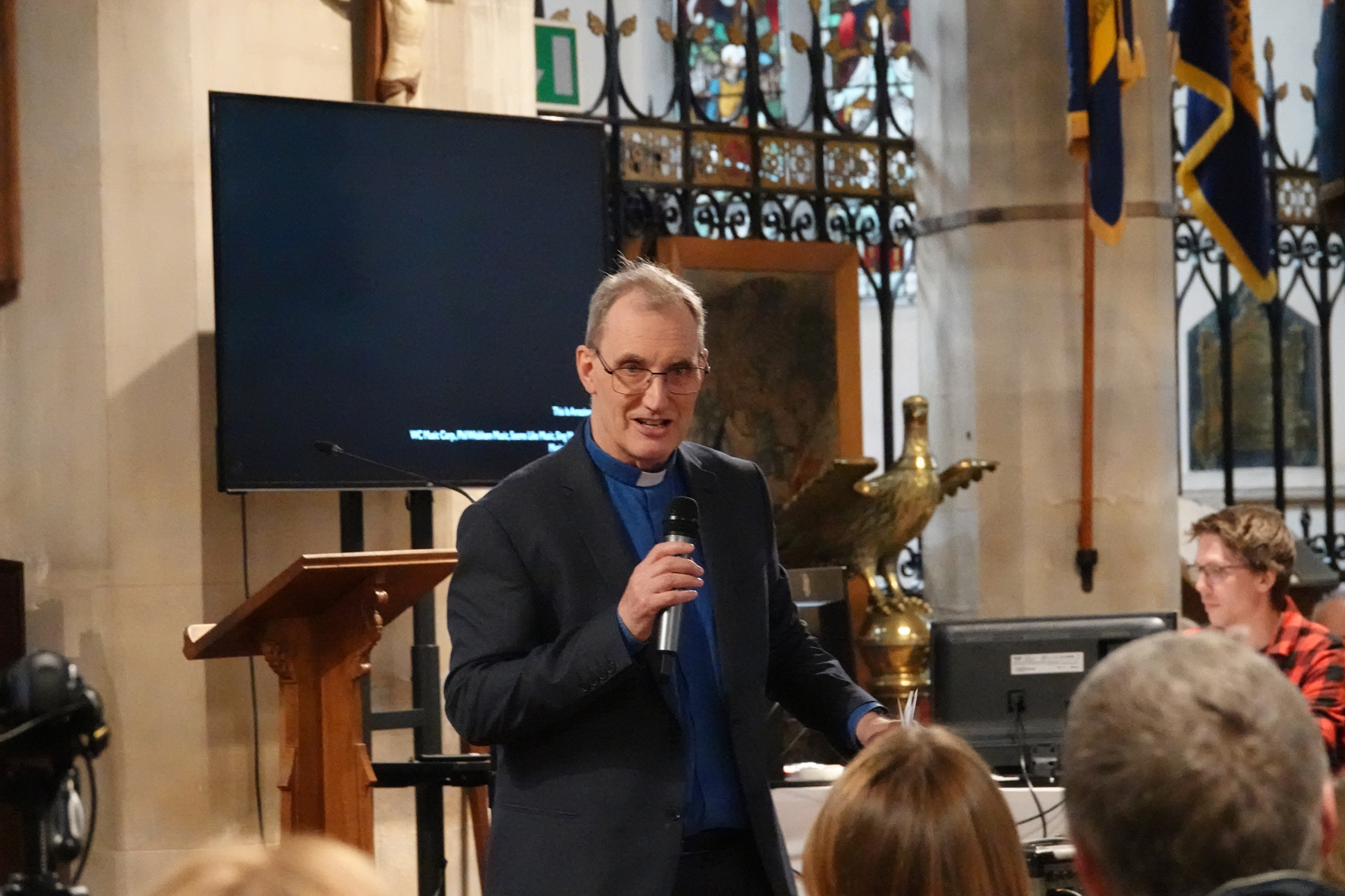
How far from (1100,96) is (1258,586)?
2963 mm

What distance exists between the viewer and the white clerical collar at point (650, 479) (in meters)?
2.53

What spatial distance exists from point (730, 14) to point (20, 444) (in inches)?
328

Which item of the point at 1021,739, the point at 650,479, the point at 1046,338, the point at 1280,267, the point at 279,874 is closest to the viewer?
the point at 279,874

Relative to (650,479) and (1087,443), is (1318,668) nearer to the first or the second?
(650,479)

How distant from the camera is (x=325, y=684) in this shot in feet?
12.4

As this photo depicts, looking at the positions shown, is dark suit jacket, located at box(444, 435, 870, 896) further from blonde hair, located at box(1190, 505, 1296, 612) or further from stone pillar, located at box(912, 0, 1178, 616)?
stone pillar, located at box(912, 0, 1178, 616)

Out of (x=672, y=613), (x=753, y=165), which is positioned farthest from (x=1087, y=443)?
(x=672, y=613)

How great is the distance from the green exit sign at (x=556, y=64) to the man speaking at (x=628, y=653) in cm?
342

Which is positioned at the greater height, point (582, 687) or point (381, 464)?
point (381, 464)

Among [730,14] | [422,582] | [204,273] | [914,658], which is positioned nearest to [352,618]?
[422,582]

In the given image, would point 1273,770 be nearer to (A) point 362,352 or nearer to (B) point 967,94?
(A) point 362,352

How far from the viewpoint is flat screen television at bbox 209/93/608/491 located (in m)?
4.14

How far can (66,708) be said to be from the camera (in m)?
1.14

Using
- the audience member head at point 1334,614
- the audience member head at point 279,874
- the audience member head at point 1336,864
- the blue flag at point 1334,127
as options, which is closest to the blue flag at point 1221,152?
the audience member head at point 1334,614
